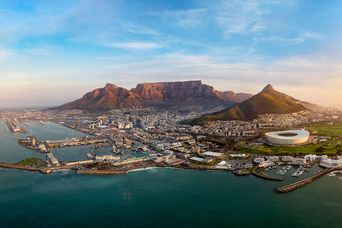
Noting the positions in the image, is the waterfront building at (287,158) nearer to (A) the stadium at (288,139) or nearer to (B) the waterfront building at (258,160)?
(B) the waterfront building at (258,160)

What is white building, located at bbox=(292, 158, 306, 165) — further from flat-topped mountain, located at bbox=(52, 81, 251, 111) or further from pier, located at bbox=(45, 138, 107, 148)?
flat-topped mountain, located at bbox=(52, 81, 251, 111)

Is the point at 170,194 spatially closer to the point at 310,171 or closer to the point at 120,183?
the point at 120,183

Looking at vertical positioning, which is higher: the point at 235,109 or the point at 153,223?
the point at 235,109

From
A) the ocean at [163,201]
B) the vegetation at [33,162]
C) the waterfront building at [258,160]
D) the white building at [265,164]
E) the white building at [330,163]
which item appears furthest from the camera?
the vegetation at [33,162]

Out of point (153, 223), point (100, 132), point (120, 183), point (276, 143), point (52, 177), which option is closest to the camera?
point (153, 223)

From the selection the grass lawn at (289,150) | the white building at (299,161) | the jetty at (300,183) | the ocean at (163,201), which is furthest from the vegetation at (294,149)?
the ocean at (163,201)

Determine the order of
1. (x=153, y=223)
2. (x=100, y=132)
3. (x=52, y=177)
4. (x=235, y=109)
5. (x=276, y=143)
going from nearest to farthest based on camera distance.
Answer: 1. (x=153, y=223)
2. (x=52, y=177)
3. (x=276, y=143)
4. (x=100, y=132)
5. (x=235, y=109)

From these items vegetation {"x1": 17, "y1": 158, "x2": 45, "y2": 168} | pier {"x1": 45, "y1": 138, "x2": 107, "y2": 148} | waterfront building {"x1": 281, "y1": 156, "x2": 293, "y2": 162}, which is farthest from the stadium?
vegetation {"x1": 17, "y1": 158, "x2": 45, "y2": 168}

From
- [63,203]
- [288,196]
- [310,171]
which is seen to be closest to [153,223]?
[63,203]
